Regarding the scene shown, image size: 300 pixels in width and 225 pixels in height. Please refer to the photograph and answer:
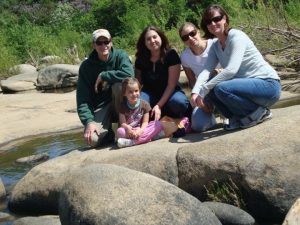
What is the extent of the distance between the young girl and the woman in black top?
0.39ft

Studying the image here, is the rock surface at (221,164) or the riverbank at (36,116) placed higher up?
the rock surface at (221,164)

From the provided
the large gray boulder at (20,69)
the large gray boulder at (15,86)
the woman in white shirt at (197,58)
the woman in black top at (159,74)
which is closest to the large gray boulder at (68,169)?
the woman in white shirt at (197,58)

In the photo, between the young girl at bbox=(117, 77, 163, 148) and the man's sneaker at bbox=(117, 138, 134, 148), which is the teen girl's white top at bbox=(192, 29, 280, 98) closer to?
the young girl at bbox=(117, 77, 163, 148)

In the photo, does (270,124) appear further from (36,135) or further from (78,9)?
(78,9)

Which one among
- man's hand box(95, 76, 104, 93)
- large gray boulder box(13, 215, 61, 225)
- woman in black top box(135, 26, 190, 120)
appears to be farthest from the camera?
man's hand box(95, 76, 104, 93)

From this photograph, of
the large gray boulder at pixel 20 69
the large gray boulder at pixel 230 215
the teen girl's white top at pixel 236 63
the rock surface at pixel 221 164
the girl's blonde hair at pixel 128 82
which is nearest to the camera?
the large gray boulder at pixel 230 215

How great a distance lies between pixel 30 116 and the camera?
35.1 feet

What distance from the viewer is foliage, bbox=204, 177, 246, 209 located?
494 cm

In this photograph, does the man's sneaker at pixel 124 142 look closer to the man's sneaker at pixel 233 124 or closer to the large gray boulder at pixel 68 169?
the large gray boulder at pixel 68 169

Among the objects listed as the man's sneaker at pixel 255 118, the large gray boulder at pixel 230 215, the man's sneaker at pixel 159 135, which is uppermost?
the man's sneaker at pixel 255 118

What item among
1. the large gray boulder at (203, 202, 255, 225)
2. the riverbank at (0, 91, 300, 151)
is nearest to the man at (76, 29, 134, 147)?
the large gray boulder at (203, 202, 255, 225)

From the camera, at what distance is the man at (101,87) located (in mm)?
6004

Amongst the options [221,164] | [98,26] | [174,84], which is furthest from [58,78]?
[221,164]

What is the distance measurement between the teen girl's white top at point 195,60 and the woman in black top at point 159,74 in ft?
0.35
